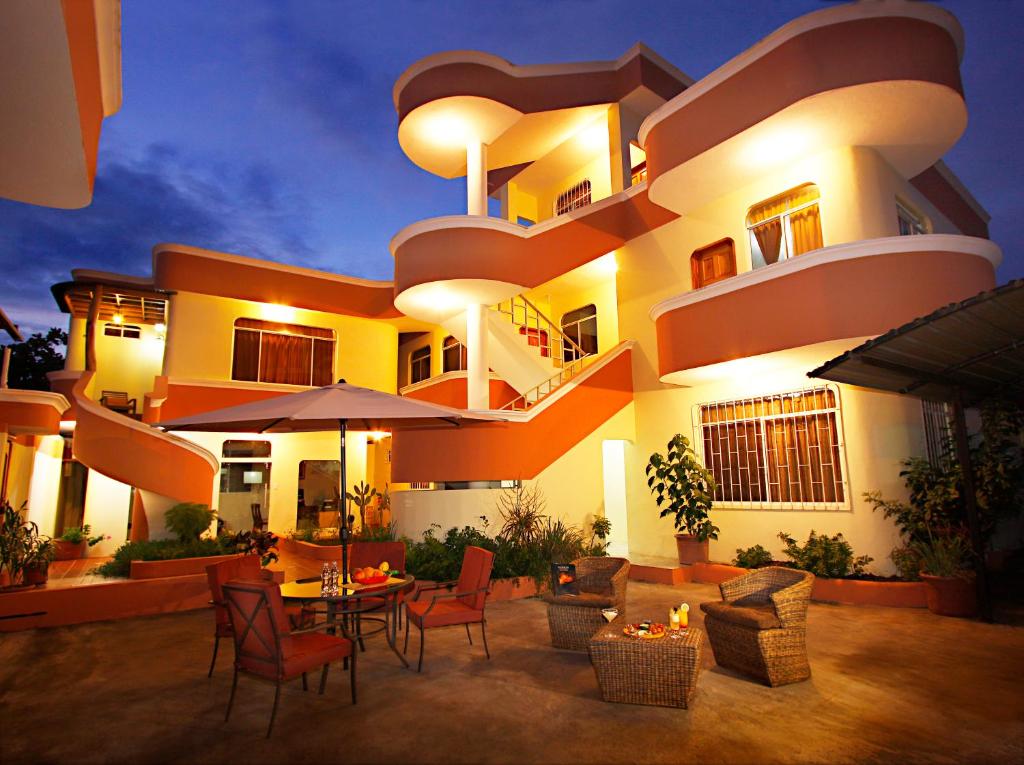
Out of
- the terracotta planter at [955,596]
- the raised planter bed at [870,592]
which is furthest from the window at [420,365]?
the terracotta planter at [955,596]

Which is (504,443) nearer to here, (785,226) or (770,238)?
(770,238)

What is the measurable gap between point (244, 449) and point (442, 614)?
12.5 metres

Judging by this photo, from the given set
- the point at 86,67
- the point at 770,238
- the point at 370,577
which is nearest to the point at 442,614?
the point at 370,577

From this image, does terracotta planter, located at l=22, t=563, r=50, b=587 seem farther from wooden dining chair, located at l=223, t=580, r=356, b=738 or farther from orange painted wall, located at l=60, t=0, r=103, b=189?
orange painted wall, located at l=60, t=0, r=103, b=189

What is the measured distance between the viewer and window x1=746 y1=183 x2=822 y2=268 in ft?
31.8

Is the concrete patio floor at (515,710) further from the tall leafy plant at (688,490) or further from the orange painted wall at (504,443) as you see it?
the orange painted wall at (504,443)

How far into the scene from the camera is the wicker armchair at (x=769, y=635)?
4.90m

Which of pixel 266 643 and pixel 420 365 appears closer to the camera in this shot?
pixel 266 643

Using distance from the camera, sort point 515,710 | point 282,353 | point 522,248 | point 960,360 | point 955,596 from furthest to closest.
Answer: point 282,353, point 522,248, point 955,596, point 960,360, point 515,710

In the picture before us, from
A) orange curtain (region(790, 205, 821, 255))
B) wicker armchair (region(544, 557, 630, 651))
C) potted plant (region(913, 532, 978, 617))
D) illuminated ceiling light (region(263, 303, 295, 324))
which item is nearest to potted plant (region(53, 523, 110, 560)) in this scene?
illuminated ceiling light (region(263, 303, 295, 324))

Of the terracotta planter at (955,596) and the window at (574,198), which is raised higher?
the window at (574,198)

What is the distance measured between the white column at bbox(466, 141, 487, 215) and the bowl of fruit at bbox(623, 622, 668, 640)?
9.63 m

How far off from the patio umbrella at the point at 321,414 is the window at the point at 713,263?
6.53 meters

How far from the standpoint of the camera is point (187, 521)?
1049 cm
